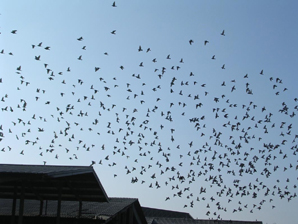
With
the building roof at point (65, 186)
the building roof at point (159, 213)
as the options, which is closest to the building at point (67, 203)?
the building roof at point (65, 186)

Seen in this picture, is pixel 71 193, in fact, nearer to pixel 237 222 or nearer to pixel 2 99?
pixel 2 99

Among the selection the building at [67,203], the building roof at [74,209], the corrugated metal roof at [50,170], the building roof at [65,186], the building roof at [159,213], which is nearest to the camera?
the corrugated metal roof at [50,170]

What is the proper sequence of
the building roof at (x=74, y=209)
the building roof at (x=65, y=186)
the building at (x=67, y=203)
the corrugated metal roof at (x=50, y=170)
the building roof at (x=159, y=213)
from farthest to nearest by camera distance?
1. the building roof at (x=159, y=213)
2. the building roof at (x=74, y=209)
3. the building at (x=67, y=203)
4. the building roof at (x=65, y=186)
5. the corrugated metal roof at (x=50, y=170)

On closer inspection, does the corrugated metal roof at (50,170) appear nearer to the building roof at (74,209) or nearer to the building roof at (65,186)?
the building roof at (65,186)

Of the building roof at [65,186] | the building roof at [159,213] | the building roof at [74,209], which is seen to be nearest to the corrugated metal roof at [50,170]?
the building roof at [65,186]

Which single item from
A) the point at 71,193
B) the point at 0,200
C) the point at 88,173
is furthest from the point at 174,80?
the point at 0,200

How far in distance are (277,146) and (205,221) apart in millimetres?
21583

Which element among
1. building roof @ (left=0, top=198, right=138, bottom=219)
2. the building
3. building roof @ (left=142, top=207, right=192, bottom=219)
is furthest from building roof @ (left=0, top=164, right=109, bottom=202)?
building roof @ (left=142, top=207, right=192, bottom=219)

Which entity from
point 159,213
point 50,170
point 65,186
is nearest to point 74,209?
point 65,186

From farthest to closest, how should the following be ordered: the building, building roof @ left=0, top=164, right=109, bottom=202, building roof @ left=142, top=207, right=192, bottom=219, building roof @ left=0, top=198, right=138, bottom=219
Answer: building roof @ left=142, top=207, right=192, bottom=219
building roof @ left=0, top=198, right=138, bottom=219
the building
building roof @ left=0, top=164, right=109, bottom=202

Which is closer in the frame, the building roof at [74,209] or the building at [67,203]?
the building at [67,203]

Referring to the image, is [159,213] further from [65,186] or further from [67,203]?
[65,186]

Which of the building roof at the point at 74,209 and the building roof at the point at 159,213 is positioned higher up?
the building roof at the point at 159,213

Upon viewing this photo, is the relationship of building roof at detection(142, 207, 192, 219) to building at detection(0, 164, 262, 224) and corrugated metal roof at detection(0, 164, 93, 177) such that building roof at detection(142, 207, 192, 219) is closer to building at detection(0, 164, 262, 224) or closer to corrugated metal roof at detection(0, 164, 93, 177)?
building at detection(0, 164, 262, 224)
